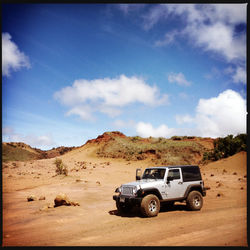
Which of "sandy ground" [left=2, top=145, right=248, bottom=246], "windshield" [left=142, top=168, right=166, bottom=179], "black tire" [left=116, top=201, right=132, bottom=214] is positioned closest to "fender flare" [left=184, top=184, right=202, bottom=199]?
"sandy ground" [left=2, top=145, right=248, bottom=246]

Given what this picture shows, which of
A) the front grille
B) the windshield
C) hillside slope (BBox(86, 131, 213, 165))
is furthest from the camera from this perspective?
hillside slope (BBox(86, 131, 213, 165))

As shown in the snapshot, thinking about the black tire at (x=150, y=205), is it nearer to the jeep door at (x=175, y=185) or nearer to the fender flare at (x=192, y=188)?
→ the jeep door at (x=175, y=185)

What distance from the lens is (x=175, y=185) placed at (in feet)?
32.5

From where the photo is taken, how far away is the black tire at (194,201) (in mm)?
10070

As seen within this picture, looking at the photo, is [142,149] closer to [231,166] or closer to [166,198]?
[231,166]

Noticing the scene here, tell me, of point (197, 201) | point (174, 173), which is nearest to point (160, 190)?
point (174, 173)

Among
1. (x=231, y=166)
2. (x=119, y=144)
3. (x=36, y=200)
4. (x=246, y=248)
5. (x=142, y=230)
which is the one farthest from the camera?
(x=119, y=144)

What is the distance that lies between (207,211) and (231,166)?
1981cm

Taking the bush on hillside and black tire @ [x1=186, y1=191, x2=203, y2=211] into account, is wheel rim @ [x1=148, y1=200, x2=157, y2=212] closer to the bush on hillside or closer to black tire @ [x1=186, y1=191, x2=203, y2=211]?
black tire @ [x1=186, y1=191, x2=203, y2=211]

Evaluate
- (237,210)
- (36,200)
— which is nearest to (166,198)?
(237,210)

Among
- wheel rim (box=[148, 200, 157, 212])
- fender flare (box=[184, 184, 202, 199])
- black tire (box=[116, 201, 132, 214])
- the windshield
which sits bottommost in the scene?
black tire (box=[116, 201, 132, 214])

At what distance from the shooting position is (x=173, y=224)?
7734 millimetres

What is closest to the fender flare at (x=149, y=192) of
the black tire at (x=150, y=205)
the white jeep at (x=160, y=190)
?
the white jeep at (x=160, y=190)

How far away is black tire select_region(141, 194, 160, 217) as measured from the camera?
8688 mm
